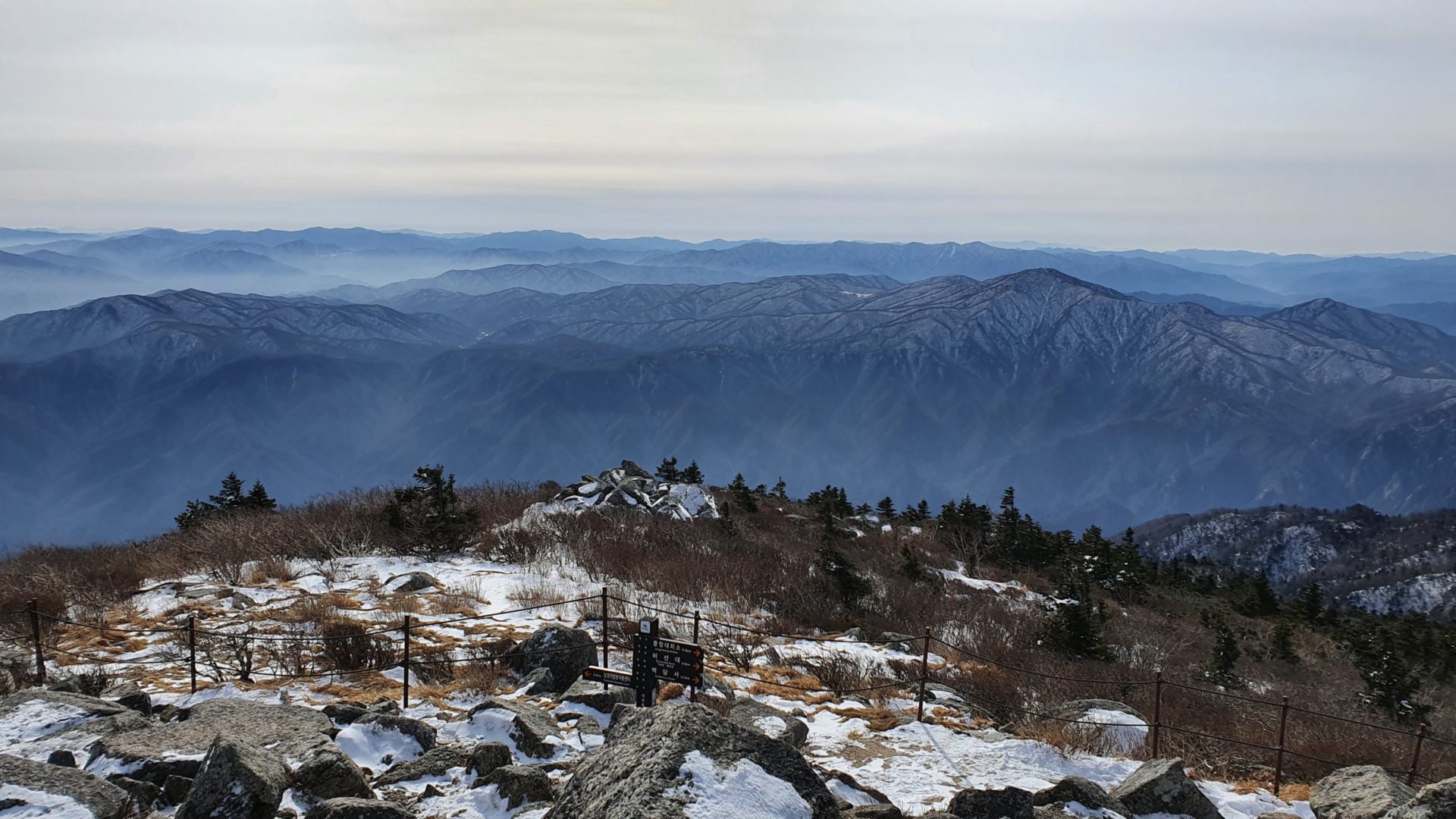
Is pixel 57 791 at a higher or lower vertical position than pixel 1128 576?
A: higher

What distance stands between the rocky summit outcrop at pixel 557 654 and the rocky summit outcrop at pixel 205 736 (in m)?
3.49

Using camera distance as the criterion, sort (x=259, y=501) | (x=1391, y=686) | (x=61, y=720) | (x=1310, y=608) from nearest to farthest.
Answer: (x=61, y=720) → (x=1391, y=686) → (x=259, y=501) → (x=1310, y=608)

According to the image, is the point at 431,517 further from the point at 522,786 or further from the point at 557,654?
the point at 522,786

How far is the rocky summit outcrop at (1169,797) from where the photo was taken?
828cm

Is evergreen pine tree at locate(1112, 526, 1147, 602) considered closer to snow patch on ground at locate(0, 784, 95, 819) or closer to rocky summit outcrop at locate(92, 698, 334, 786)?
rocky summit outcrop at locate(92, 698, 334, 786)

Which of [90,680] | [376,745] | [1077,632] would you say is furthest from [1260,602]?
[90,680]

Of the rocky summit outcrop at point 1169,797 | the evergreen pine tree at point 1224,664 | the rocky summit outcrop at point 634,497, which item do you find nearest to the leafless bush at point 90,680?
the rocky summit outcrop at point 1169,797

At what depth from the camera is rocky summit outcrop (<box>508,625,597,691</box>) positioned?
1148 cm

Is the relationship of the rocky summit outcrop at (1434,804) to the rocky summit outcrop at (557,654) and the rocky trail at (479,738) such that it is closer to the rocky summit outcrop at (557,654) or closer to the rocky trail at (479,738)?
the rocky trail at (479,738)

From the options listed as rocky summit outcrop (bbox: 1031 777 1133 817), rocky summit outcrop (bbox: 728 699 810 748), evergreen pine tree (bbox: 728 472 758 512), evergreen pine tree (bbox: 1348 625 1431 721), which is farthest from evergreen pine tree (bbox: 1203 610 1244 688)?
evergreen pine tree (bbox: 728 472 758 512)

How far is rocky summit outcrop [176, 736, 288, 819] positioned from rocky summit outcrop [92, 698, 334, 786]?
0.46 meters

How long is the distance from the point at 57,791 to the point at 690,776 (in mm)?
5463

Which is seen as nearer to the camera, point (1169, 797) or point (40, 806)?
point (40, 806)

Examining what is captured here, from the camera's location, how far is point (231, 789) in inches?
243
